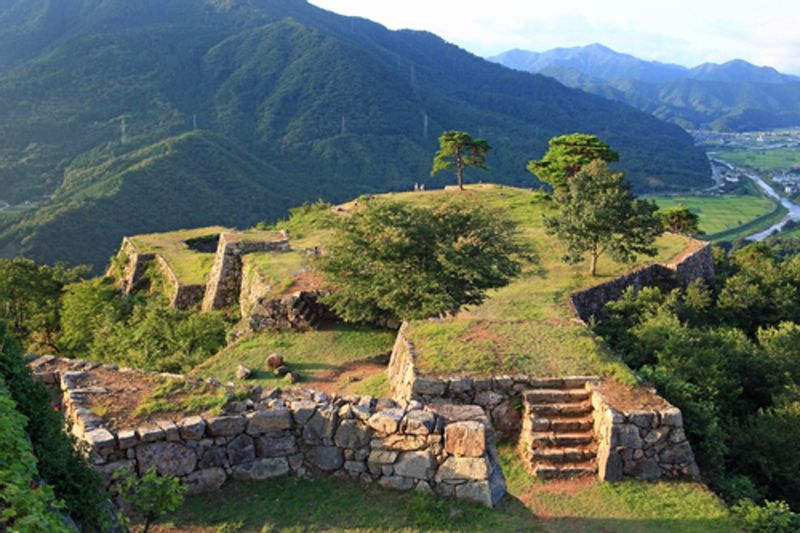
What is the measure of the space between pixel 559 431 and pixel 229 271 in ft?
54.4

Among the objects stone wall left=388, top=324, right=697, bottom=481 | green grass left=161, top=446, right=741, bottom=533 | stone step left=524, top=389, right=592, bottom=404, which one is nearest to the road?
stone step left=524, top=389, right=592, bottom=404

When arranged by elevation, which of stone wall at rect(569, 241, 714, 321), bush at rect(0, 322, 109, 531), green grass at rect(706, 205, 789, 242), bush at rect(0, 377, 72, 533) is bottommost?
green grass at rect(706, 205, 789, 242)

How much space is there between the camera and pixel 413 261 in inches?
584

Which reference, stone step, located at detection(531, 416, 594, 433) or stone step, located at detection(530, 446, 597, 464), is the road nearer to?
stone step, located at detection(531, 416, 594, 433)

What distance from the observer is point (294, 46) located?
463ft

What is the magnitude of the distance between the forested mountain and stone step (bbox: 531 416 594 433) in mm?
50245

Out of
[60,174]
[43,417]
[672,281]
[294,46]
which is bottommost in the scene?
[60,174]

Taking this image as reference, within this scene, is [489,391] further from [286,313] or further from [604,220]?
[604,220]

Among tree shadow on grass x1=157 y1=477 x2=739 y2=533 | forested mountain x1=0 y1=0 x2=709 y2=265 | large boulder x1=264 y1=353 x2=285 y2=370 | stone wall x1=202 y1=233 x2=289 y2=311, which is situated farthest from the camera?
forested mountain x1=0 y1=0 x2=709 y2=265

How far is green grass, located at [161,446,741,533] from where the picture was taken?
605 cm

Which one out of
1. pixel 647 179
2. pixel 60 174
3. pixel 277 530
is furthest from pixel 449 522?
pixel 647 179

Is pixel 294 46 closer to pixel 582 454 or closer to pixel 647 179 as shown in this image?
pixel 647 179

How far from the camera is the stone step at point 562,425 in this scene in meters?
9.35

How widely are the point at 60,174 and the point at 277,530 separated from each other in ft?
290
